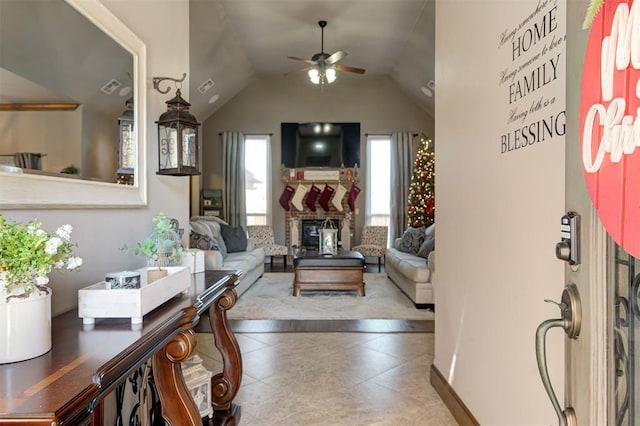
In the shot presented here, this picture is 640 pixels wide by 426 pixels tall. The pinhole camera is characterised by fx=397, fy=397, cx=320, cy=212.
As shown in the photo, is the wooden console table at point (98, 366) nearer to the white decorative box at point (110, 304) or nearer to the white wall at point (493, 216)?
the white decorative box at point (110, 304)

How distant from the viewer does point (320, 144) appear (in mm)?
8289

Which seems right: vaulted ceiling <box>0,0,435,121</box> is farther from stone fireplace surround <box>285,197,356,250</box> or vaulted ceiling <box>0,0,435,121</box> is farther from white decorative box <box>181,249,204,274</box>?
stone fireplace surround <box>285,197,356,250</box>

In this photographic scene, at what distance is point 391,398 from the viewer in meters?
2.45

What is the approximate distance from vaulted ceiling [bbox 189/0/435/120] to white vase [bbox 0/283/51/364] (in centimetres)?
481

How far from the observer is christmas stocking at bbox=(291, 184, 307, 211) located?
323 inches

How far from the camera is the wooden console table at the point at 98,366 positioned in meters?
0.72

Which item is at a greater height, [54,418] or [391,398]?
[54,418]

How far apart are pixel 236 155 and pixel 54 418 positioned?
7835 millimetres

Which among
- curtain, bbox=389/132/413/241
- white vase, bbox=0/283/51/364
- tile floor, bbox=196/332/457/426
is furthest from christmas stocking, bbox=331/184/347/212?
white vase, bbox=0/283/51/364

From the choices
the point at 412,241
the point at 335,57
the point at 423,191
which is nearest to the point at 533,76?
the point at 335,57

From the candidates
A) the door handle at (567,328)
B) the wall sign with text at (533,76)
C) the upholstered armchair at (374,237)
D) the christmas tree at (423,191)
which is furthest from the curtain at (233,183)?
the door handle at (567,328)

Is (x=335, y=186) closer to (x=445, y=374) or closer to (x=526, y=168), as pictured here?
(x=445, y=374)

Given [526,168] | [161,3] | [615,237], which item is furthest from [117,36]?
[615,237]

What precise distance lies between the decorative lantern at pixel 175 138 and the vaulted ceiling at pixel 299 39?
138 inches
